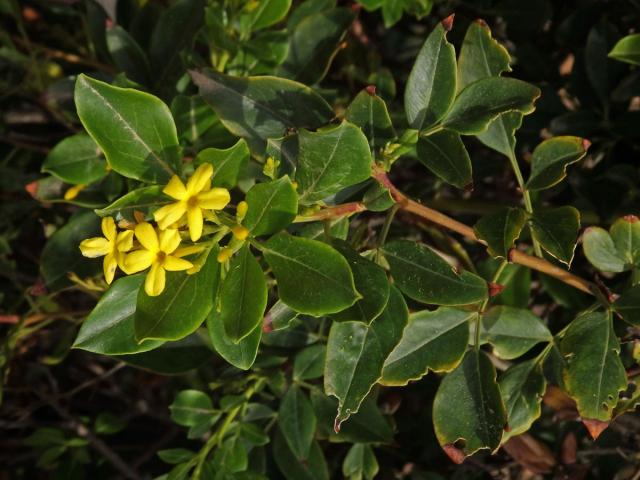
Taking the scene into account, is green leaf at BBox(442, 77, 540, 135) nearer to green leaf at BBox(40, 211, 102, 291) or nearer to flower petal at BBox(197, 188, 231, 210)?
flower petal at BBox(197, 188, 231, 210)

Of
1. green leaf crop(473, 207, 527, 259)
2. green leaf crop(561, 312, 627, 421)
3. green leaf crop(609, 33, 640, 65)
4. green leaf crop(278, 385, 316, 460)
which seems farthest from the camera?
green leaf crop(278, 385, 316, 460)

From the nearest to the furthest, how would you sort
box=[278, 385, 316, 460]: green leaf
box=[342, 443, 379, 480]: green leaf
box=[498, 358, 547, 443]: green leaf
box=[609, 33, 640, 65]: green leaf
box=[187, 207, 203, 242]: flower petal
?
box=[187, 207, 203, 242]: flower petal, box=[498, 358, 547, 443]: green leaf, box=[609, 33, 640, 65]: green leaf, box=[278, 385, 316, 460]: green leaf, box=[342, 443, 379, 480]: green leaf

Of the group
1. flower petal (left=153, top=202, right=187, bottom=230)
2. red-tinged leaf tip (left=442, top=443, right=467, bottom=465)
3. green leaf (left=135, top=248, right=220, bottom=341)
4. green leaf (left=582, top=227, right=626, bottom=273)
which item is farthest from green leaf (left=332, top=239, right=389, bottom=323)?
green leaf (left=582, top=227, right=626, bottom=273)

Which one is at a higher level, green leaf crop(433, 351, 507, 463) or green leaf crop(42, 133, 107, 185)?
green leaf crop(42, 133, 107, 185)

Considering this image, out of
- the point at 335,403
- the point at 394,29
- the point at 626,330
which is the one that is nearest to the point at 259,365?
the point at 335,403

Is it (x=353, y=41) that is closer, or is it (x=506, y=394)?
(x=506, y=394)

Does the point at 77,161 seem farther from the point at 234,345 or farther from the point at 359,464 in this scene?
the point at 359,464

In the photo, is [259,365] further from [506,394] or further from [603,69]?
[603,69]

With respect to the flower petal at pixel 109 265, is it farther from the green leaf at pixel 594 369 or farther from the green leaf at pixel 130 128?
the green leaf at pixel 594 369
